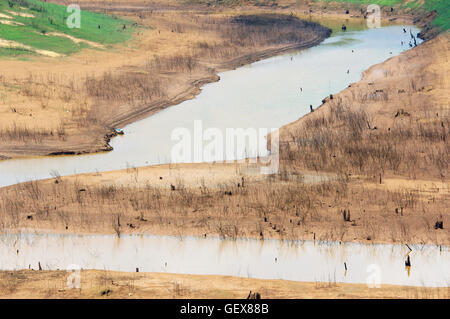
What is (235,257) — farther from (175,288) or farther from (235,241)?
(175,288)

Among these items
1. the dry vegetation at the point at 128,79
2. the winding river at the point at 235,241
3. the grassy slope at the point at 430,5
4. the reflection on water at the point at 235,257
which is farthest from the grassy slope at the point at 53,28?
the reflection on water at the point at 235,257

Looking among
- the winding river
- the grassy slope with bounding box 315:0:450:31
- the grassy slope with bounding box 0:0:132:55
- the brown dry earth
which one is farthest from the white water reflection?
the grassy slope with bounding box 0:0:132:55

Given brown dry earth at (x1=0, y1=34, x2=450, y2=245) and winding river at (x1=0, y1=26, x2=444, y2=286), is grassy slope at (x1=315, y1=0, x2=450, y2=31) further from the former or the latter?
brown dry earth at (x1=0, y1=34, x2=450, y2=245)

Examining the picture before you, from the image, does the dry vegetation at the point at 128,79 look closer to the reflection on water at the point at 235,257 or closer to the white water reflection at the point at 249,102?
the white water reflection at the point at 249,102

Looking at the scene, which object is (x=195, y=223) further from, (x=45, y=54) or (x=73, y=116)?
(x=45, y=54)

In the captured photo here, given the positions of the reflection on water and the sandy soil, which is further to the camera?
the reflection on water

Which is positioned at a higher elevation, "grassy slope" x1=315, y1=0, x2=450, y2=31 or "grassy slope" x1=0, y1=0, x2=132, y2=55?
"grassy slope" x1=315, y1=0, x2=450, y2=31

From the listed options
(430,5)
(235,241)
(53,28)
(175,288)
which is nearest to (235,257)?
(235,241)
